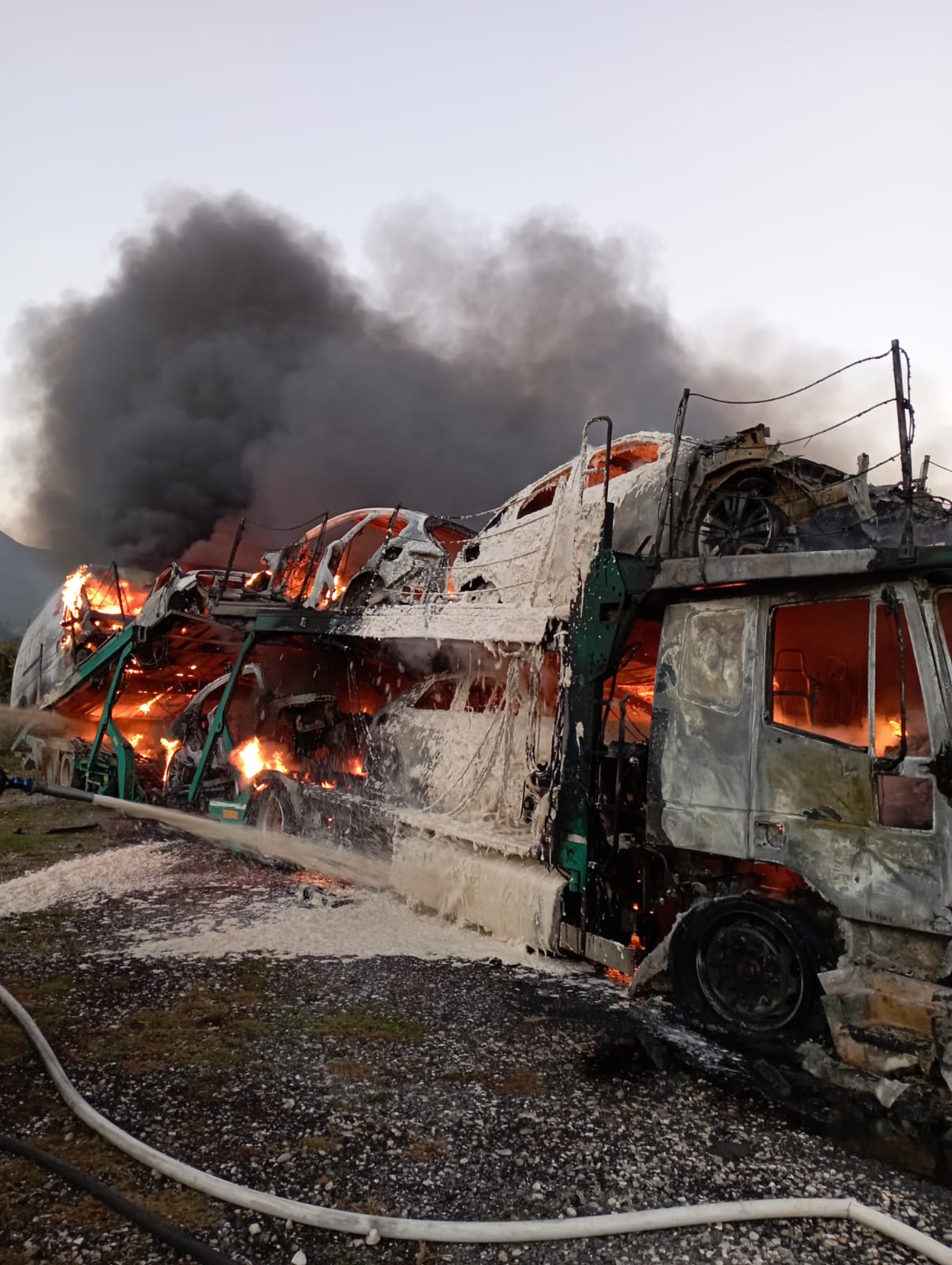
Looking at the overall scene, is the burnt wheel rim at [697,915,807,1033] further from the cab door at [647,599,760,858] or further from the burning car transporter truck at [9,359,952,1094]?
the cab door at [647,599,760,858]

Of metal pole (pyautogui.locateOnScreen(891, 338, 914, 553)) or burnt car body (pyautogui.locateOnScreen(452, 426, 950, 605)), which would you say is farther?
burnt car body (pyautogui.locateOnScreen(452, 426, 950, 605))

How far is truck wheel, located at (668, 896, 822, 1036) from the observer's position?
13.9 ft

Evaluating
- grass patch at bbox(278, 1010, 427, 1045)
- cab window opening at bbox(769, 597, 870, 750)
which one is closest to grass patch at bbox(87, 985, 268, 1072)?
grass patch at bbox(278, 1010, 427, 1045)

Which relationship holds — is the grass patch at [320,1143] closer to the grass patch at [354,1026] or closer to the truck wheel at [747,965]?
the grass patch at [354,1026]

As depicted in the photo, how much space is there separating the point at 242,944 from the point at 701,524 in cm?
550

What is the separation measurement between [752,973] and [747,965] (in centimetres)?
5

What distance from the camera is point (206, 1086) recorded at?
11.9ft

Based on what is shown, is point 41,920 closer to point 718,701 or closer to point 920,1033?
point 718,701

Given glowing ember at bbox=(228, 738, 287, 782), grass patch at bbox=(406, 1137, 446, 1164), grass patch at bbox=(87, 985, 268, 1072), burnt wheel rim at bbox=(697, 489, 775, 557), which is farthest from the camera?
Result: glowing ember at bbox=(228, 738, 287, 782)

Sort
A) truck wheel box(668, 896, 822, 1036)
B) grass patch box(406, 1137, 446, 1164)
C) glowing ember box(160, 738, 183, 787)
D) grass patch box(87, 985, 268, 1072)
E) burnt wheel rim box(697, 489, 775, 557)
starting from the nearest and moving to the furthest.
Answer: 1. grass patch box(406, 1137, 446, 1164)
2. grass patch box(87, 985, 268, 1072)
3. truck wheel box(668, 896, 822, 1036)
4. burnt wheel rim box(697, 489, 775, 557)
5. glowing ember box(160, 738, 183, 787)

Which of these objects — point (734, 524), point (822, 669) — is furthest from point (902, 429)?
point (734, 524)

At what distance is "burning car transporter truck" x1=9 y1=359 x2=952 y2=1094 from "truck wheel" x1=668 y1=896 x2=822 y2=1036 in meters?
0.01

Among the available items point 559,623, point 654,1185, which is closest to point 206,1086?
point 654,1185

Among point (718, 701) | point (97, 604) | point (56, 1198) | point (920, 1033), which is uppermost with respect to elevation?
point (97, 604)
